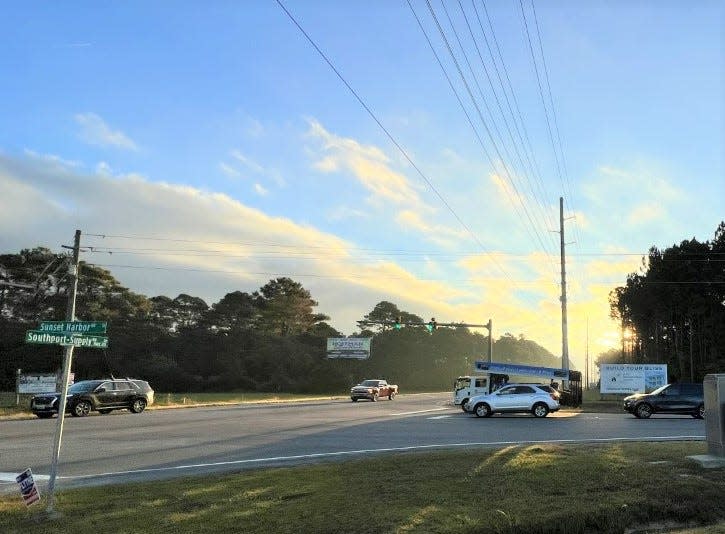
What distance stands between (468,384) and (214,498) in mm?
37460

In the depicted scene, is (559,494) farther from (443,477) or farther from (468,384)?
(468,384)

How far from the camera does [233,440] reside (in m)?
19.0

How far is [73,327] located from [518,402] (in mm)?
24261

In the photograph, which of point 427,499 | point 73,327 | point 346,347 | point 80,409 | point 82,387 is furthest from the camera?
point 346,347

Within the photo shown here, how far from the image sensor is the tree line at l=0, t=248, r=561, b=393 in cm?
8056

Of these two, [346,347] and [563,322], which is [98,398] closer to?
[563,322]

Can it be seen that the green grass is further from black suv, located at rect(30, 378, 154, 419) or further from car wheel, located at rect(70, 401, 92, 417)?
black suv, located at rect(30, 378, 154, 419)

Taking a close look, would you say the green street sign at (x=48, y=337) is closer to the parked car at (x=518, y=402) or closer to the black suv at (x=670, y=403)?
the parked car at (x=518, y=402)

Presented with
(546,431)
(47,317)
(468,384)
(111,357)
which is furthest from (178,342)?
(546,431)

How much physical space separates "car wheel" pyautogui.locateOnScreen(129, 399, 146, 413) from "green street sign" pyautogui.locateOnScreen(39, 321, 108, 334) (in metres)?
27.7

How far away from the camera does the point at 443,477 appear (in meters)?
Answer: 9.49

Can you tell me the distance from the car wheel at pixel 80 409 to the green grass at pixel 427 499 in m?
23.2

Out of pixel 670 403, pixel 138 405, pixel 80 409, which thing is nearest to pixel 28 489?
pixel 80 409

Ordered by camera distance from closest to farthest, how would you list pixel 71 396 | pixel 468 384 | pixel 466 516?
pixel 466 516, pixel 71 396, pixel 468 384
